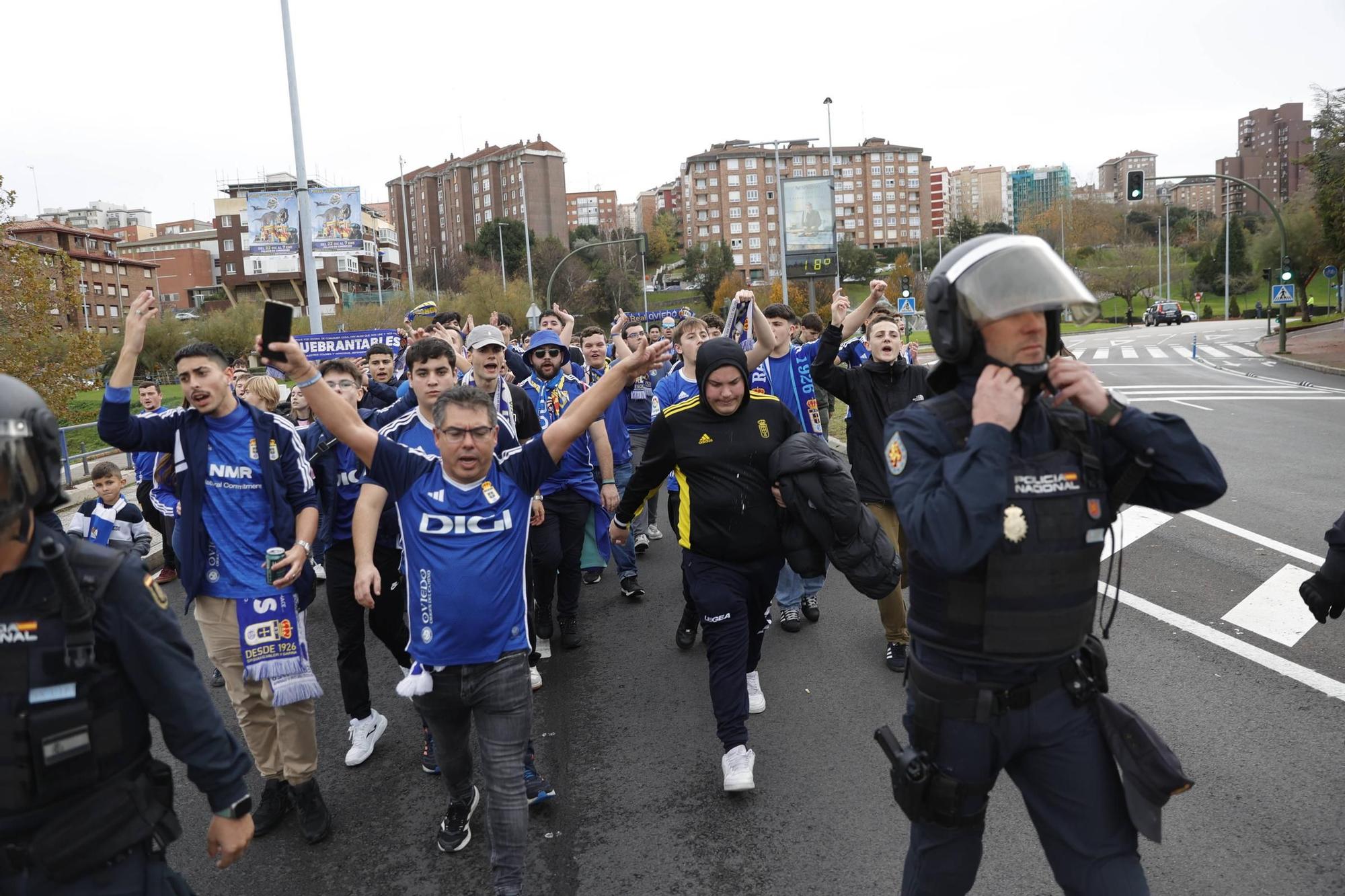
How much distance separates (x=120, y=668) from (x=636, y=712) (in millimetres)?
3574

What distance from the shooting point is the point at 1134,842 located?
2473mm

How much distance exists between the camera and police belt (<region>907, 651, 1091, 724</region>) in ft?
8.23

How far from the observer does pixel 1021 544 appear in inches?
96.5

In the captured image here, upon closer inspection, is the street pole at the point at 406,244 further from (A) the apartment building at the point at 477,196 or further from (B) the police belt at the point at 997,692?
(B) the police belt at the point at 997,692

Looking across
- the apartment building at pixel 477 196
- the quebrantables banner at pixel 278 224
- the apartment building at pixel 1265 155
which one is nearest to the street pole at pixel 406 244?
the apartment building at pixel 477 196

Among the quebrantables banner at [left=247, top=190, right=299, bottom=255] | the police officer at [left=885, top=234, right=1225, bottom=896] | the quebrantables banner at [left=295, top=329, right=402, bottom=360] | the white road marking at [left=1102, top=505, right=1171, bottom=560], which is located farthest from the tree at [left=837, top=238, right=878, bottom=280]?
the police officer at [left=885, top=234, right=1225, bottom=896]

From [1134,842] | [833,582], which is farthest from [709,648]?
[833,582]

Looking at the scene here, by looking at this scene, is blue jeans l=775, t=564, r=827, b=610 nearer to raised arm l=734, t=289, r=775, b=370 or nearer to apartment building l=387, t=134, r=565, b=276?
raised arm l=734, t=289, r=775, b=370

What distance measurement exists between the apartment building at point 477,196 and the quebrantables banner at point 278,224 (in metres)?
79.0

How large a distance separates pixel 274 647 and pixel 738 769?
7.11 feet

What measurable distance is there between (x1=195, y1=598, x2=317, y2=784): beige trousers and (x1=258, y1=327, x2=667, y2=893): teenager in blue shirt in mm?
918

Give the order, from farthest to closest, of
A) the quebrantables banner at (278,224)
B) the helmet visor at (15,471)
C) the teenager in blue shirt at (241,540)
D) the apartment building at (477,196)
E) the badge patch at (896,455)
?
1. the apartment building at (477,196)
2. the quebrantables banner at (278,224)
3. the teenager in blue shirt at (241,540)
4. the badge patch at (896,455)
5. the helmet visor at (15,471)

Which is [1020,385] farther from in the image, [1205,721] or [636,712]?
[636,712]

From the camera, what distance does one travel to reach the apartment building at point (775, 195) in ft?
411
